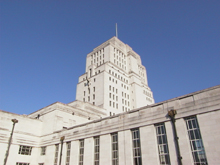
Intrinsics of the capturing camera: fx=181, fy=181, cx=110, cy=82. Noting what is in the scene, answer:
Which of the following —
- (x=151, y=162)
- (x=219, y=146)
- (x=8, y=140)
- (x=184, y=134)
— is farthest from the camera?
(x=8, y=140)

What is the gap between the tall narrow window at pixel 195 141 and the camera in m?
17.1

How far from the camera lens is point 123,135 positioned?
76.4 ft

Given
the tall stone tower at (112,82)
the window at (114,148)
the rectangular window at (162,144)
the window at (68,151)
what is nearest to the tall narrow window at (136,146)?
the rectangular window at (162,144)

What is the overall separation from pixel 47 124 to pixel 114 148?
2163cm

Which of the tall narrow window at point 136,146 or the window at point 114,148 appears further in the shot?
the window at point 114,148

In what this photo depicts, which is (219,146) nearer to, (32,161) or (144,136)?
(144,136)

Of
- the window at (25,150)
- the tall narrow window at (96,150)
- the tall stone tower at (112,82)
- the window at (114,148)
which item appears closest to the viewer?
the window at (114,148)

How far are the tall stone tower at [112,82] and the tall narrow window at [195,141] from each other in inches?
1944

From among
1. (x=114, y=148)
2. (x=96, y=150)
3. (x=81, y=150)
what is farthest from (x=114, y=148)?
(x=81, y=150)

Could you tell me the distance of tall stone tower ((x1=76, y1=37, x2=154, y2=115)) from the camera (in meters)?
71.9

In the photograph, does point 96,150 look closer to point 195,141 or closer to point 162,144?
point 162,144

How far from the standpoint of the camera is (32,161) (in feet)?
117

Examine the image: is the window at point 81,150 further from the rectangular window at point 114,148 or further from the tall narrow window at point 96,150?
the rectangular window at point 114,148

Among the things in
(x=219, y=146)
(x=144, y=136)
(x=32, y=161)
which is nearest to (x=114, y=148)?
(x=144, y=136)
